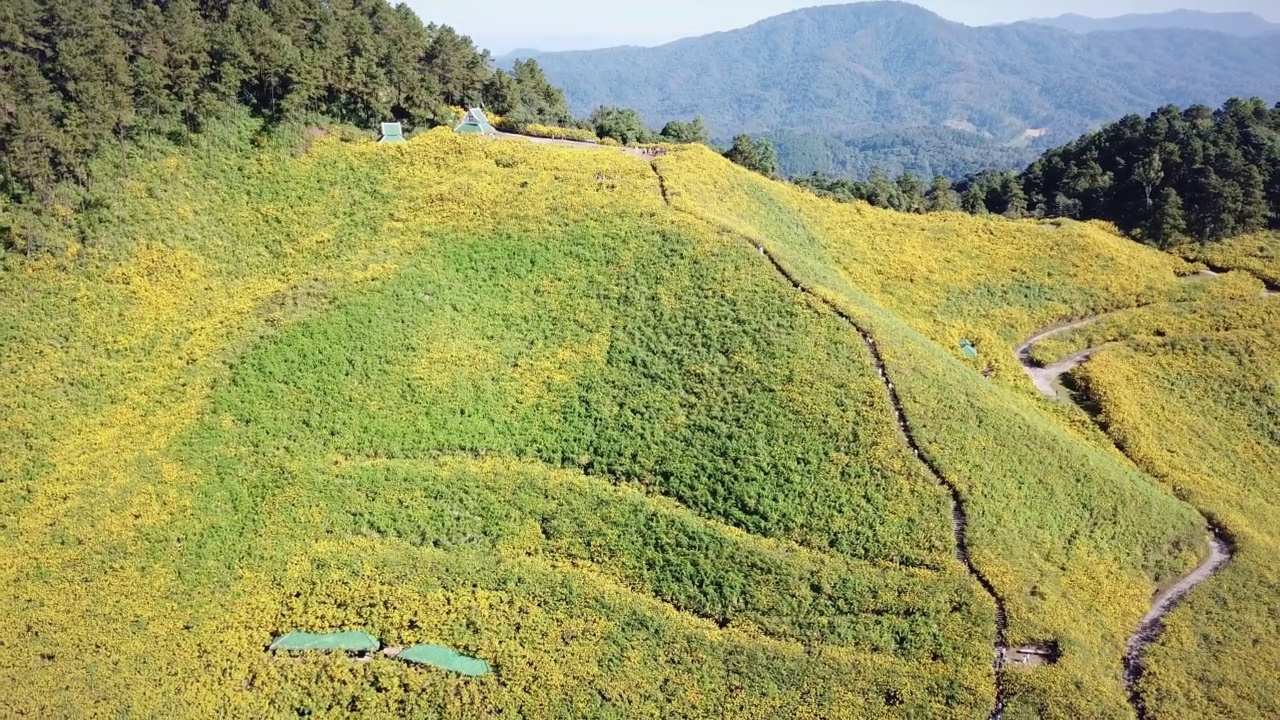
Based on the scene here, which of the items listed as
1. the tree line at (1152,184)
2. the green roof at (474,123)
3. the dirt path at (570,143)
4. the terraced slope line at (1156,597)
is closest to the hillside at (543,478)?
the terraced slope line at (1156,597)

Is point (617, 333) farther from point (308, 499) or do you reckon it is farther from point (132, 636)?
point (132, 636)

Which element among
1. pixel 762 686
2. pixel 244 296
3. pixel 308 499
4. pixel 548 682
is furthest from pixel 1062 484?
pixel 244 296

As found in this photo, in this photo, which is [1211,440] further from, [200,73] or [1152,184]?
[200,73]

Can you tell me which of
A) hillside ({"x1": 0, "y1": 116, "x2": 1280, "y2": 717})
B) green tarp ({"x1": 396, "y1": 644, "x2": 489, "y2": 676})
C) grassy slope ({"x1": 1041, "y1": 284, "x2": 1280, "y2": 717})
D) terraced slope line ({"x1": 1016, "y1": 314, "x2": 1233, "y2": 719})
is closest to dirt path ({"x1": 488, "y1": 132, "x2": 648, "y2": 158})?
hillside ({"x1": 0, "y1": 116, "x2": 1280, "y2": 717})

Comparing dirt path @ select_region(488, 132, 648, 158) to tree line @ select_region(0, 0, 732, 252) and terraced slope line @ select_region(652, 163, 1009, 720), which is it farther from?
terraced slope line @ select_region(652, 163, 1009, 720)

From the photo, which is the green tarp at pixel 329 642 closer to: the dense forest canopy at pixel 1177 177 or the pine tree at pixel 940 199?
the pine tree at pixel 940 199
